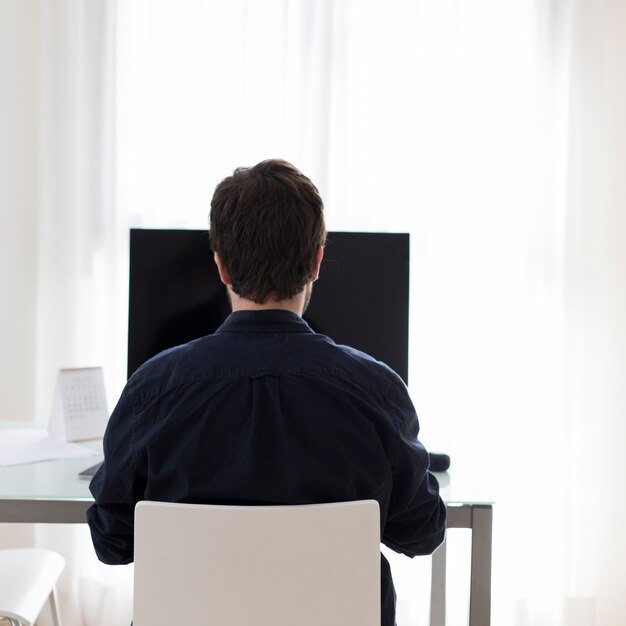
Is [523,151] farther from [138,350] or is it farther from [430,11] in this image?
[138,350]

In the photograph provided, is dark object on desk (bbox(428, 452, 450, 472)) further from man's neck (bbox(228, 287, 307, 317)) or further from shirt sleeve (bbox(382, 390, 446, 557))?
man's neck (bbox(228, 287, 307, 317))

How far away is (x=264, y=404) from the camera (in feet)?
3.44

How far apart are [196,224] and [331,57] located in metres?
0.71

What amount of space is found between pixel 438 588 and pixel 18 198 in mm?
1862

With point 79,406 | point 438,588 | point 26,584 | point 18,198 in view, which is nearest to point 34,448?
point 79,406

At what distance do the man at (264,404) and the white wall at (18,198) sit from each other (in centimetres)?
179

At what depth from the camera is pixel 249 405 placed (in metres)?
1.05

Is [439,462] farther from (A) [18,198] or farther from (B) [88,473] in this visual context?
(A) [18,198]

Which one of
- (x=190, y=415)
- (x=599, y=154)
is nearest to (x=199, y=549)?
(x=190, y=415)

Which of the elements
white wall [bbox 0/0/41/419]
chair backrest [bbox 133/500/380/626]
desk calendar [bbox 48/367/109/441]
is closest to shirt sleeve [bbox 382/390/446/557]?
chair backrest [bbox 133/500/380/626]

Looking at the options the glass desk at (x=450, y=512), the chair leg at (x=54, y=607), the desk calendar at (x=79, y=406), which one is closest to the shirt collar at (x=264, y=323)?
the glass desk at (x=450, y=512)

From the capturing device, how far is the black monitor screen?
71.5 inches

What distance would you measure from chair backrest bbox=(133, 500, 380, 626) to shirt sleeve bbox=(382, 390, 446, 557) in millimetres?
112

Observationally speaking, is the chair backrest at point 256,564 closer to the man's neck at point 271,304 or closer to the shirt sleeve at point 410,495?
the shirt sleeve at point 410,495
